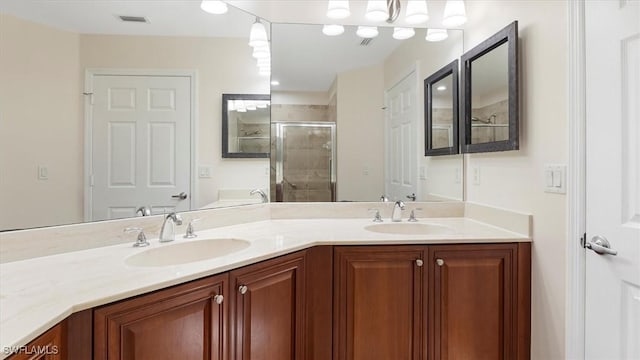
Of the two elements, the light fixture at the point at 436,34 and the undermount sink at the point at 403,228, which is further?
the light fixture at the point at 436,34

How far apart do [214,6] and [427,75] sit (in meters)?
1.40

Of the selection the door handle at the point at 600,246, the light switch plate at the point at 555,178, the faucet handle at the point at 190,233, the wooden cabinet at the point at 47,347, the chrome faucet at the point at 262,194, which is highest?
the light switch plate at the point at 555,178

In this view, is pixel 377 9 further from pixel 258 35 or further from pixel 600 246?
pixel 600 246

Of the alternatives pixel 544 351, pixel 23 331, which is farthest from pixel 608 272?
pixel 23 331

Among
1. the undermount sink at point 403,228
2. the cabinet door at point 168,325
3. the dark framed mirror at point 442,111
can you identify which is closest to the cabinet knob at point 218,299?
the cabinet door at point 168,325

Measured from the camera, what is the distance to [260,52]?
2004mm

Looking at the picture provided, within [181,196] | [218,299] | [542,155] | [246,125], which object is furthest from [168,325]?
[542,155]

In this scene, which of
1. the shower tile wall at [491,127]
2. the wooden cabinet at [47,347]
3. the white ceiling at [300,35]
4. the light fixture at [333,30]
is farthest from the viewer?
the light fixture at [333,30]

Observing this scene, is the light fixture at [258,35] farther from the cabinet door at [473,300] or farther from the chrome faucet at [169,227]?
the cabinet door at [473,300]

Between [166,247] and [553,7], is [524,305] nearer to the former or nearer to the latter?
[553,7]

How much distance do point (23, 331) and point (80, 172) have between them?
931 mm

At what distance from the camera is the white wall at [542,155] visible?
1.32 metres

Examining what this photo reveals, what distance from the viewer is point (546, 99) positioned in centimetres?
140

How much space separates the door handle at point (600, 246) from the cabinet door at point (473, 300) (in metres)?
0.39
